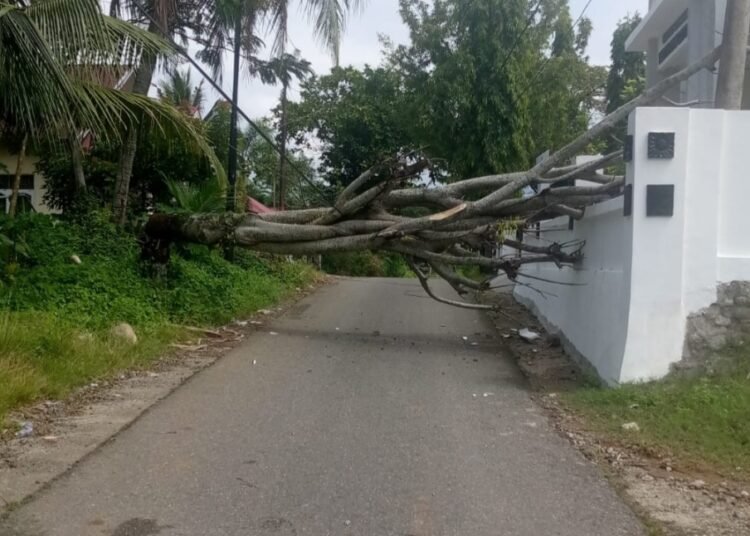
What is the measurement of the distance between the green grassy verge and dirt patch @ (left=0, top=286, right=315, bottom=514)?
200 mm

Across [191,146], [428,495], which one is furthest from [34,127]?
[428,495]

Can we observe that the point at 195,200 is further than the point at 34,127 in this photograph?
Yes

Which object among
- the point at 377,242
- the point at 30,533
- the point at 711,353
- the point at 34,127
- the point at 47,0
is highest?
the point at 47,0

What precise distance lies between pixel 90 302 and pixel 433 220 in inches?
184

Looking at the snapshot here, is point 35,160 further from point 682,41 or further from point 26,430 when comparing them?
point 26,430

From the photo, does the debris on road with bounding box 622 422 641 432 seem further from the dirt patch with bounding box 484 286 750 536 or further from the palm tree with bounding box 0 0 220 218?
the palm tree with bounding box 0 0 220 218

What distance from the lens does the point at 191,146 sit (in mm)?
13586

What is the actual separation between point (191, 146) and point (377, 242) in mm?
4037

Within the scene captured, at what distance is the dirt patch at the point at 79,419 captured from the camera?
17.9ft

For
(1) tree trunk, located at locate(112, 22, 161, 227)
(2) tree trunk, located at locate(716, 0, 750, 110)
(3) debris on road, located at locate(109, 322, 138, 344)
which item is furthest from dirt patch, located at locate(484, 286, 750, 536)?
(1) tree trunk, located at locate(112, 22, 161, 227)

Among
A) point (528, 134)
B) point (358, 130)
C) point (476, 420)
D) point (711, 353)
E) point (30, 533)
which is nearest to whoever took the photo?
point (30, 533)

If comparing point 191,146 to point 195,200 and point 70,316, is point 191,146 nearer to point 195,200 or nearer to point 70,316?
point 195,200

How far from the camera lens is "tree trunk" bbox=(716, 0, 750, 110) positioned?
29.7 feet

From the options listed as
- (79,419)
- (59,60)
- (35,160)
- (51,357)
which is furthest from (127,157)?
(35,160)
